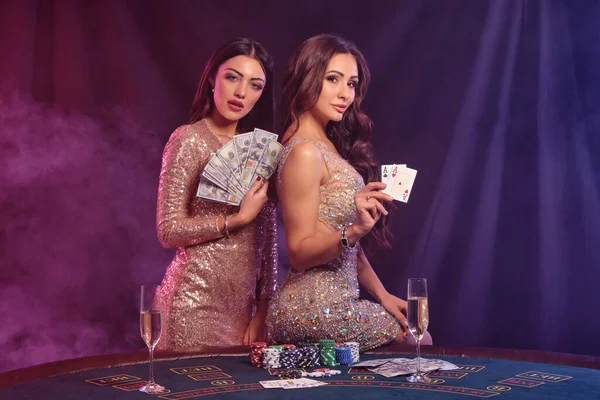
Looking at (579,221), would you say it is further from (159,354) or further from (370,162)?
(159,354)

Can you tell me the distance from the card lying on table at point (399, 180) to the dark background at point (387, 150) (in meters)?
1.49

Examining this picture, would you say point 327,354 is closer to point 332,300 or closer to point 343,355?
point 343,355

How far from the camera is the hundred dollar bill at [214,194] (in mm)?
2910

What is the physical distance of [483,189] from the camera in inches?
156

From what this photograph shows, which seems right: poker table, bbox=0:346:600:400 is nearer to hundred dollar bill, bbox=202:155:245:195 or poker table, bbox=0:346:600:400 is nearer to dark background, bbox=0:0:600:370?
hundred dollar bill, bbox=202:155:245:195

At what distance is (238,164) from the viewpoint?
2939 mm

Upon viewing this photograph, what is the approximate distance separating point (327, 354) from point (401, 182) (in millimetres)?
692

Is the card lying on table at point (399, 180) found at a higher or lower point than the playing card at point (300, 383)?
higher

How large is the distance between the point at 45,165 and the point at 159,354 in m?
1.98

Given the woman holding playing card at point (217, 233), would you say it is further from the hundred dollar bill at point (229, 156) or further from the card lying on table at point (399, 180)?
the card lying on table at point (399, 180)

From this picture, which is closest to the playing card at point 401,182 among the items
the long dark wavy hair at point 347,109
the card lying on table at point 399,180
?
the card lying on table at point 399,180

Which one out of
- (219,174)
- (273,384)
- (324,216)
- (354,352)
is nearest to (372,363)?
(354,352)

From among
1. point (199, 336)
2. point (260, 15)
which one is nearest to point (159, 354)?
point (199, 336)

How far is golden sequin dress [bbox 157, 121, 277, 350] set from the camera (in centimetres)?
296
